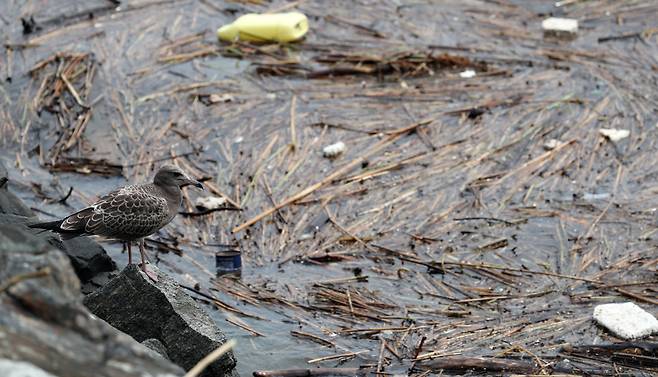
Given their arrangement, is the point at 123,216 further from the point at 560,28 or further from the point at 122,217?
the point at 560,28

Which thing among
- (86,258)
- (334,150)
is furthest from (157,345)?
(334,150)

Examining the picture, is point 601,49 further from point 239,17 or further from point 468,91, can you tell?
point 239,17

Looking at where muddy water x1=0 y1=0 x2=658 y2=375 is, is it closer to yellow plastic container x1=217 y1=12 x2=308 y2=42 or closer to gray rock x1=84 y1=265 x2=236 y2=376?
yellow plastic container x1=217 y1=12 x2=308 y2=42

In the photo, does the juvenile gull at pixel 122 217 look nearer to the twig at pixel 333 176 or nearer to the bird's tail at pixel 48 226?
the bird's tail at pixel 48 226

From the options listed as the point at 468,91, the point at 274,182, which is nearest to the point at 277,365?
the point at 274,182

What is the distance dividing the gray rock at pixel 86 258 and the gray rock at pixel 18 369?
14.7 feet

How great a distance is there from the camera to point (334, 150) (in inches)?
380

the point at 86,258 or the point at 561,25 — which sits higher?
the point at 86,258

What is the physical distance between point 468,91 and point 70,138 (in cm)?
381

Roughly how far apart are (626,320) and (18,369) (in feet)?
16.9

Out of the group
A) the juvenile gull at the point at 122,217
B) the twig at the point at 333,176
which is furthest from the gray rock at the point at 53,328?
the twig at the point at 333,176

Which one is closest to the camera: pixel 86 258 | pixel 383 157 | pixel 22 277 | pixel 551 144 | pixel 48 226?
pixel 22 277

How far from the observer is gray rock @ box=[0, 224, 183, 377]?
293cm

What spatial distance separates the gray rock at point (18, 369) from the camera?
2.82 m
